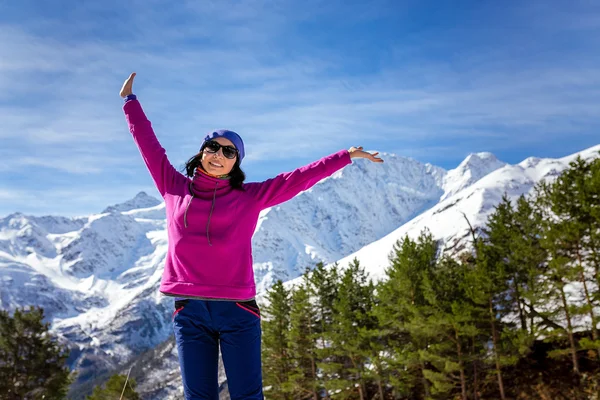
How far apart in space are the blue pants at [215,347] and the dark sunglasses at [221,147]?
1.10 metres

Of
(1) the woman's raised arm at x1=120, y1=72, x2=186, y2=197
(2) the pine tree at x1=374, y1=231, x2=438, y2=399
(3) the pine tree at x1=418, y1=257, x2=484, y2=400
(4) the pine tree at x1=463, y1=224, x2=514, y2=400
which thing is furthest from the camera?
(2) the pine tree at x1=374, y1=231, x2=438, y2=399

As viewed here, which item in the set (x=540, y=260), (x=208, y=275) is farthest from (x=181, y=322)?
(x=540, y=260)

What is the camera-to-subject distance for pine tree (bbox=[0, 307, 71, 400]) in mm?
26250

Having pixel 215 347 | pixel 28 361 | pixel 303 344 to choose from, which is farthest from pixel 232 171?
pixel 303 344

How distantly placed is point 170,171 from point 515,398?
1148 inches

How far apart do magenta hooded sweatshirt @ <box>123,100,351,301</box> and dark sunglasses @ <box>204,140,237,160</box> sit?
0.64ft

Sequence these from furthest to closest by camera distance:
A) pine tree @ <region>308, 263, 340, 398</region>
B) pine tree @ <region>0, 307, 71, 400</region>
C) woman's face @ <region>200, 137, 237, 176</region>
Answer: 1. pine tree @ <region>308, 263, 340, 398</region>
2. pine tree @ <region>0, 307, 71, 400</region>
3. woman's face @ <region>200, 137, 237, 176</region>

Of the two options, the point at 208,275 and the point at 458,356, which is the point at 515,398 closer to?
the point at 458,356

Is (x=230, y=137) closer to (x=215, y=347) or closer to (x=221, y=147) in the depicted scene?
(x=221, y=147)

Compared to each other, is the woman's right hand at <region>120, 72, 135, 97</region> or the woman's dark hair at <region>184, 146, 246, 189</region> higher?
the woman's right hand at <region>120, 72, 135, 97</region>

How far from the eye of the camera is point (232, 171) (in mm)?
3793

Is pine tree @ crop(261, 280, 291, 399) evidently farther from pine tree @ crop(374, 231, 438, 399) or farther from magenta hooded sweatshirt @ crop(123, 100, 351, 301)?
magenta hooded sweatshirt @ crop(123, 100, 351, 301)

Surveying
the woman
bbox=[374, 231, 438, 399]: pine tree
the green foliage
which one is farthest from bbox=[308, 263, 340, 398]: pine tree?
the woman

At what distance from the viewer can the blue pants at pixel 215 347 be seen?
10.8 feet
